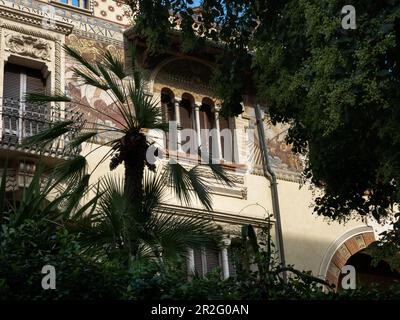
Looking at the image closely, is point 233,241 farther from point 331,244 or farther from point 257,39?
point 257,39

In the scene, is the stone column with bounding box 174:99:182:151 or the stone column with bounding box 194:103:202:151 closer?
the stone column with bounding box 174:99:182:151

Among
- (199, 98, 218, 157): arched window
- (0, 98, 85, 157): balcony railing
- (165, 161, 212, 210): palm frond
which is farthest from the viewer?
(199, 98, 218, 157): arched window

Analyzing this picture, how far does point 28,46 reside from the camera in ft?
55.1

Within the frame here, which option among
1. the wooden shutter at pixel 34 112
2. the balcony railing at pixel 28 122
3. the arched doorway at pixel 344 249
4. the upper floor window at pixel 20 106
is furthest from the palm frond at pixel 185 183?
the arched doorway at pixel 344 249

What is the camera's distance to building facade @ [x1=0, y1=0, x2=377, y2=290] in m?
16.6

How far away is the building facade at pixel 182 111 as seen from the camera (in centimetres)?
1662

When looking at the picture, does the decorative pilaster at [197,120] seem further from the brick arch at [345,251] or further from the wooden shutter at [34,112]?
the brick arch at [345,251]

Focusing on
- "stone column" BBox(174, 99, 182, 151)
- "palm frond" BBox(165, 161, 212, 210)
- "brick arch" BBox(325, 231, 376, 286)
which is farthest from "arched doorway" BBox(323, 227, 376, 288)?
"palm frond" BBox(165, 161, 212, 210)

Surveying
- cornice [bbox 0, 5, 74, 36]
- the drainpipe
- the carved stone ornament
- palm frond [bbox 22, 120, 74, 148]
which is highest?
cornice [bbox 0, 5, 74, 36]

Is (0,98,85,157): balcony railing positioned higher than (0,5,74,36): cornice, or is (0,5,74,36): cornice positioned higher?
(0,5,74,36): cornice

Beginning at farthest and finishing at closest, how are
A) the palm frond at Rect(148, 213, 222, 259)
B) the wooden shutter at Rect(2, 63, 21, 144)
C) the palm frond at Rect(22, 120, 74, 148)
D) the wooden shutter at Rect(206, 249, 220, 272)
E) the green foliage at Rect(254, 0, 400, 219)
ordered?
1. the wooden shutter at Rect(206, 249, 220, 272)
2. the wooden shutter at Rect(2, 63, 21, 144)
3. the palm frond at Rect(22, 120, 74, 148)
4. the palm frond at Rect(148, 213, 222, 259)
5. the green foliage at Rect(254, 0, 400, 219)

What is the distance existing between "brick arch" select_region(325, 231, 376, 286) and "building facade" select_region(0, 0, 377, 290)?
22mm

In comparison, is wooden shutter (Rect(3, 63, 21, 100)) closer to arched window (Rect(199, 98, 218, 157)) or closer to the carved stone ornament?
the carved stone ornament
